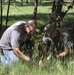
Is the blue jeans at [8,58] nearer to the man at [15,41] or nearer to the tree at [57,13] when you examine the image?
the man at [15,41]

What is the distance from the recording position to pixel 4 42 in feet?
24.7

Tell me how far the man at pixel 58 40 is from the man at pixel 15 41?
13.0 inches

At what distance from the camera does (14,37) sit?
23.1ft

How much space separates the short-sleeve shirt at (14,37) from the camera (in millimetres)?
7012

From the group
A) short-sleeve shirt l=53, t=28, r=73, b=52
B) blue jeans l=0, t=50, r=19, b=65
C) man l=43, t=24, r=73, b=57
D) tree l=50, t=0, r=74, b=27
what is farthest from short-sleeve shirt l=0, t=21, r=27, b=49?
tree l=50, t=0, r=74, b=27

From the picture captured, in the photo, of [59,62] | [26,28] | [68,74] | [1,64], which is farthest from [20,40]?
[68,74]

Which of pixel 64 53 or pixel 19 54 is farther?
pixel 64 53

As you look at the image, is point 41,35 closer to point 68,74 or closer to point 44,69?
point 44,69

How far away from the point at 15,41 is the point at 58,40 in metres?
0.93

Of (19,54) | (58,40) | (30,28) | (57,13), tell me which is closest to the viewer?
(19,54)

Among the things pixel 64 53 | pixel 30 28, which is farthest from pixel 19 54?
pixel 64 53

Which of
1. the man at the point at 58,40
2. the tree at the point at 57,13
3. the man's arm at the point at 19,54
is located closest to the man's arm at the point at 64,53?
the man at the point at 58,40

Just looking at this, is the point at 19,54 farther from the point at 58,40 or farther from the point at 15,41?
the point at 58,40

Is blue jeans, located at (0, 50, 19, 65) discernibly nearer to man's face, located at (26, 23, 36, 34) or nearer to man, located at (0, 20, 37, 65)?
man, located at (0, 20, 37, 65)
